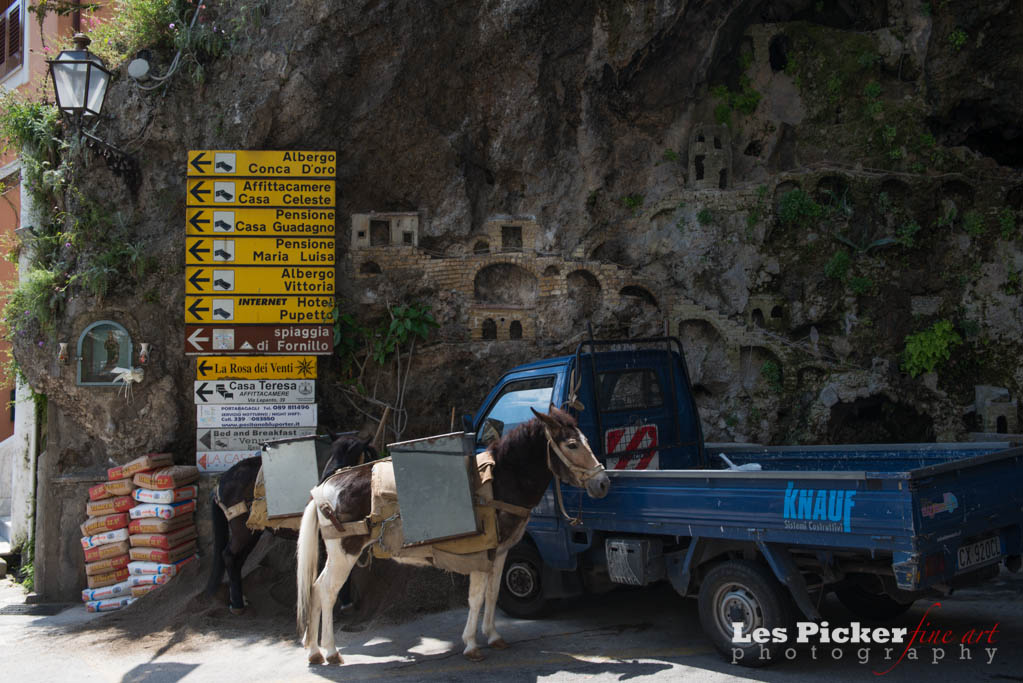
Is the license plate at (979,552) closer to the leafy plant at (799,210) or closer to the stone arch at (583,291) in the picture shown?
the stone arch at (583,291)

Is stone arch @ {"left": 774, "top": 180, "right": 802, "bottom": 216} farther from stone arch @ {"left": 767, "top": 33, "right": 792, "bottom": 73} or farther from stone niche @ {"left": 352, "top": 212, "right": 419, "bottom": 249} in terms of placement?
stone niche @ {"left": 352, "top": 212, "right": 419, "bottom": 249}

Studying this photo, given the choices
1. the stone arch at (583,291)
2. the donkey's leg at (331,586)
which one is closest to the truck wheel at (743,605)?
the donkey's leg at (331,586)

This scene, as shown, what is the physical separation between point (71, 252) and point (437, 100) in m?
5.32

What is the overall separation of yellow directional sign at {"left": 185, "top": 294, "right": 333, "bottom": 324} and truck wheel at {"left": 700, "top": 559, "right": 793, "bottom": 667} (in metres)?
6.04

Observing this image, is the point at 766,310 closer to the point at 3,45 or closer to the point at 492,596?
the point at 492,596

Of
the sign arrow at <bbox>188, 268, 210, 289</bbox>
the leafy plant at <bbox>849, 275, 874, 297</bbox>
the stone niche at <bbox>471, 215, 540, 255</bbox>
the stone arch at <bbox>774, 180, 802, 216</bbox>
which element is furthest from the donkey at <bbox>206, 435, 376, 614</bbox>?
the leafy plant at <bbox>849, 275, 874, 297</bbox>

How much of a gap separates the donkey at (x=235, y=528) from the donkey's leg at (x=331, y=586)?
1.30 meters

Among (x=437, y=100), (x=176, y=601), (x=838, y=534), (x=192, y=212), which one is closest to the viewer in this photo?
(x=838, y=534)

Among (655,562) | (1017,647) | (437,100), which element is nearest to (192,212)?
(437,100)

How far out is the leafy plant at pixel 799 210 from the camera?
1167cm

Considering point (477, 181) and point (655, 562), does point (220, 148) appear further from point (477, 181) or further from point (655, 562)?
point (655, 562)

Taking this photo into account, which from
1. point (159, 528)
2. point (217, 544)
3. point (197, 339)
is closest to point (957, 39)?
point (197, 339)

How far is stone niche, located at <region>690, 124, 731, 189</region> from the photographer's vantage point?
11.8 metres

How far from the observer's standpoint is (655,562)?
5.56 metres
